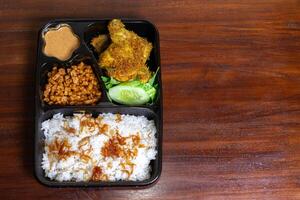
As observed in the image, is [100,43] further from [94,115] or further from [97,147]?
[97,147]

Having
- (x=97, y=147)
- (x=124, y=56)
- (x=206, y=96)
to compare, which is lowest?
(x=97, y=147)

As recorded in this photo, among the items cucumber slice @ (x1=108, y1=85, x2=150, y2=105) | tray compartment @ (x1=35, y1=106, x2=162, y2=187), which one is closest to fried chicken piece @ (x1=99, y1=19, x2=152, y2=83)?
cucumber slice @ (x1=108, y1=85, x2=150, y2=105)

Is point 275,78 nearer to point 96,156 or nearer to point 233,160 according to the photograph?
point 233,160

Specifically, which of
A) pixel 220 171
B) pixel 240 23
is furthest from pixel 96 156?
pixel 240 23

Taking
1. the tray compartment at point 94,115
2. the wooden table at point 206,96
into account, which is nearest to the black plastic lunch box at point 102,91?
the tray compartment at point 94,115

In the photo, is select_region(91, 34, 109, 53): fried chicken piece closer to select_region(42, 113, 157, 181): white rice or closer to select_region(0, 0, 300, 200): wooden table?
select_region(0, 0, 300, 200): wooden table

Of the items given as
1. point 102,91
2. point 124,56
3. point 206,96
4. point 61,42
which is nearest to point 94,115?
point 102,91
